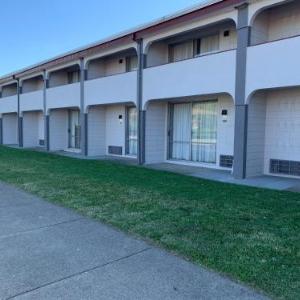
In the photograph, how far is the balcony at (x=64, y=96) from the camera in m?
18.2

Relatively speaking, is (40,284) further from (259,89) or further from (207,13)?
(207,13)

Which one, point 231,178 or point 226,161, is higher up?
point 226,161

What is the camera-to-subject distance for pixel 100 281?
3688 millimetres

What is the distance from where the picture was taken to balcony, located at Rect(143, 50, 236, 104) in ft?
35.3

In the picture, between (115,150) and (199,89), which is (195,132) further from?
(115,150)

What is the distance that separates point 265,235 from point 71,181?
20.4ft

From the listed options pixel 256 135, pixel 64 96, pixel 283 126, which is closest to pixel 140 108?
pixel 256 135

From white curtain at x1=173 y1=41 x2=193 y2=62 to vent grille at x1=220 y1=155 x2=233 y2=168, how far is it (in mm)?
4251

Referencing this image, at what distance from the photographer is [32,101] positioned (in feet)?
74.8

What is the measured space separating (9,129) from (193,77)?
69.4ft

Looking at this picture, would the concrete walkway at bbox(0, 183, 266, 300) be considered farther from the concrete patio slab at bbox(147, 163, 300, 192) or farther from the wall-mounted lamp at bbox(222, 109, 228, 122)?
the wall-mounted lamp at bbox(222, 109, 228, 122)

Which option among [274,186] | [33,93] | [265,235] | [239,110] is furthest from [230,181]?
[33,93]

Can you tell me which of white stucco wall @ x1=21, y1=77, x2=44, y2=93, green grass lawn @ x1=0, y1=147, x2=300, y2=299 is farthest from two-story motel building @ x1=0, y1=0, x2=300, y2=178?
white stucco wall @ x1=21, y1=77, x2=44, y2=93

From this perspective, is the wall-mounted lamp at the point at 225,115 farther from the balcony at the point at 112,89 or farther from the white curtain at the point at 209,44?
the balcony at the point at 112,89
